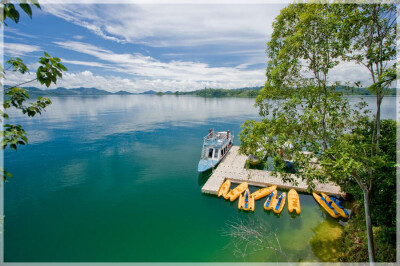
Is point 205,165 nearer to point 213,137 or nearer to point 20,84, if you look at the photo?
point 213,137

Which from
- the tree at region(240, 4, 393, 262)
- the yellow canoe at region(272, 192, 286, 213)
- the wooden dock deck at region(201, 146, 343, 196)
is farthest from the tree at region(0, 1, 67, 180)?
the yellow canoe at region(272, 192, 286, 213)

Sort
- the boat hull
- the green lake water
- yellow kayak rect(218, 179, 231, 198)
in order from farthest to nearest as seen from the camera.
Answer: the boat hull
yellow kayak rect(218, 179, 231, 198)
the green lake water

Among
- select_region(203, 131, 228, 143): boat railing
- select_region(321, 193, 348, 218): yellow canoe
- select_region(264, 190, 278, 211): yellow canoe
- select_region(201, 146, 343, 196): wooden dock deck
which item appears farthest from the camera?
select_region(203, 131, 228, 143): boat railing

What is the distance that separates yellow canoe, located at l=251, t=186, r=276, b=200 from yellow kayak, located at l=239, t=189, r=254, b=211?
2.29 ft

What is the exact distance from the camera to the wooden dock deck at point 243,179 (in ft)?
72.8

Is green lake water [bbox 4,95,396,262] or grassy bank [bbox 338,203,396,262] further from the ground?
grassy bank [bbox 338,203,396,262]

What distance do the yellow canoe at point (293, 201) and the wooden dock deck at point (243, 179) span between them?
4.49 feet

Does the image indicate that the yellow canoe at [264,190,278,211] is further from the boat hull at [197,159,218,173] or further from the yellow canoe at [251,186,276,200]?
the boat hull at [197,159,218,173]

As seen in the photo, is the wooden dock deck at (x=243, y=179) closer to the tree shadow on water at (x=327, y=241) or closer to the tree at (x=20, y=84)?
the tree shadow on water at (x=327, y=241)

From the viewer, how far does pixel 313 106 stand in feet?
29.6

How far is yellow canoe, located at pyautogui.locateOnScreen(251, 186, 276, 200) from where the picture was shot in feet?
69.8

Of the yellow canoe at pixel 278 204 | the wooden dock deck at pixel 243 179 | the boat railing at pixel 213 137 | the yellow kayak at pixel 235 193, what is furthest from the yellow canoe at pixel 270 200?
the boat railing at pixel 213 137

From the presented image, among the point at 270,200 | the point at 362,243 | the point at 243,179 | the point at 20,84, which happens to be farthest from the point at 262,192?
the point at 20,84

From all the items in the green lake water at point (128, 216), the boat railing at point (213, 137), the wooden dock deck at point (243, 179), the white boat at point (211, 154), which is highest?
the boat railing at point (213, 137)
